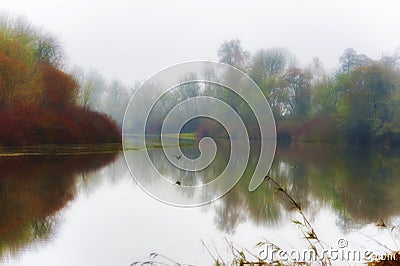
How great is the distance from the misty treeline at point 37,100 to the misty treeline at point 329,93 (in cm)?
1171

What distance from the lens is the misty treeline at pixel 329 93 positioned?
102 ft

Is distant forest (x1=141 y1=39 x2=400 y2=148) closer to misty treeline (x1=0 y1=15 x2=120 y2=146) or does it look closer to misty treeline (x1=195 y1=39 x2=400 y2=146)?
misty treeline (x1=195 y1=39 x2=400 y2=146)

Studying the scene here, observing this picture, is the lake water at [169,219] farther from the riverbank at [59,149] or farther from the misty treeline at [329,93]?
the misty treeline at [329,93]

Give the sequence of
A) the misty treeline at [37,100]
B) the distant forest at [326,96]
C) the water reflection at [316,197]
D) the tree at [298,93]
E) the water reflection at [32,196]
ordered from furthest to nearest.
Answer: the tree at [298,93], the distant forest at [326,96], the misty treeline at [37,100], the water reflection at [316,197], the water reflection at [32,196]

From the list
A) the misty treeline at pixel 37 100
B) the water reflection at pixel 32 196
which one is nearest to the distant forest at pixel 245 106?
the misty treeline at pixel 37 100

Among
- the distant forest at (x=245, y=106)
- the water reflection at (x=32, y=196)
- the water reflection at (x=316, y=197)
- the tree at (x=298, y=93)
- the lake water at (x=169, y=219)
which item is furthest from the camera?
the tree at (x=298, y=93)

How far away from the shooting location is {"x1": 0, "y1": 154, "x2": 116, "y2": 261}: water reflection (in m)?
6.63

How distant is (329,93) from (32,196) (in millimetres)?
29022

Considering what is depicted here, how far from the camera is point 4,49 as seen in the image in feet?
83.3

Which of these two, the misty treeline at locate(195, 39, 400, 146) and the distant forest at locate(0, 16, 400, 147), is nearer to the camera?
the distant forest at locate(0, 16, 400, 147)

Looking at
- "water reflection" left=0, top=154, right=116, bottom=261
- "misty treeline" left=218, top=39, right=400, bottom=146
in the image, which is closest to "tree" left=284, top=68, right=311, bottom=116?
"misty treeline" left=218, top=39, right=400, bottom=146

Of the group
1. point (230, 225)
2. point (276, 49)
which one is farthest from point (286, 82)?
point (230, 225)

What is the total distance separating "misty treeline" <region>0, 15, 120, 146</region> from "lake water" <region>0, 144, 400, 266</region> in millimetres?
11081

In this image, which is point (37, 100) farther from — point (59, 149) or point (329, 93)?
point (329, 93)
